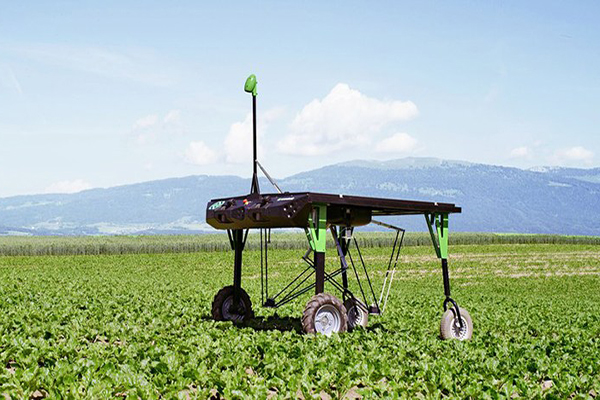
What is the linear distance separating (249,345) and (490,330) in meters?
6.98

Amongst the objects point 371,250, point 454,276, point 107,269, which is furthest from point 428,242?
point 107,269

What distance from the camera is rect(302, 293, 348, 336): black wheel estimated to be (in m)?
11.6

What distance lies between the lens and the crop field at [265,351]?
341 inches

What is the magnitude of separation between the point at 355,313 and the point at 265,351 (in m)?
4.41

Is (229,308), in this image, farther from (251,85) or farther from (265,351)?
(251,85)

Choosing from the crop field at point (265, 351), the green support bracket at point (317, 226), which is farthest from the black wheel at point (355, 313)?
the green support bracket at point (317, 226)

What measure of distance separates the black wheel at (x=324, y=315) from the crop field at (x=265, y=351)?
10.9 inches

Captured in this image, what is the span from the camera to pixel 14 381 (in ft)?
28.0

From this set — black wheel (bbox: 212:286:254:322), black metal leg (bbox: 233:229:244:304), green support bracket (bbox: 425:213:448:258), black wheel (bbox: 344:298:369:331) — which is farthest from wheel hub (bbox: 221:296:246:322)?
green support bracket (bbox: 425:213:448:258)

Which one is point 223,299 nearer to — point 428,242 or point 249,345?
point 249,345

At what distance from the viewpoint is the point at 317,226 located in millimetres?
11797

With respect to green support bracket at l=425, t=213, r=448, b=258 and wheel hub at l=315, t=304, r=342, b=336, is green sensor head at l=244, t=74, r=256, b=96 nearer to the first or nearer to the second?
green support bracket at l=425, t=213, r=448, b=258

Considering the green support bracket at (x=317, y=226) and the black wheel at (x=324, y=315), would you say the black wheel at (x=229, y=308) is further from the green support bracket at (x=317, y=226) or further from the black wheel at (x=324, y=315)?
the green support bracket at (x=317, y=226)

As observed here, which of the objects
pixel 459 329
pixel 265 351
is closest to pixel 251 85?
pixel 265 351
